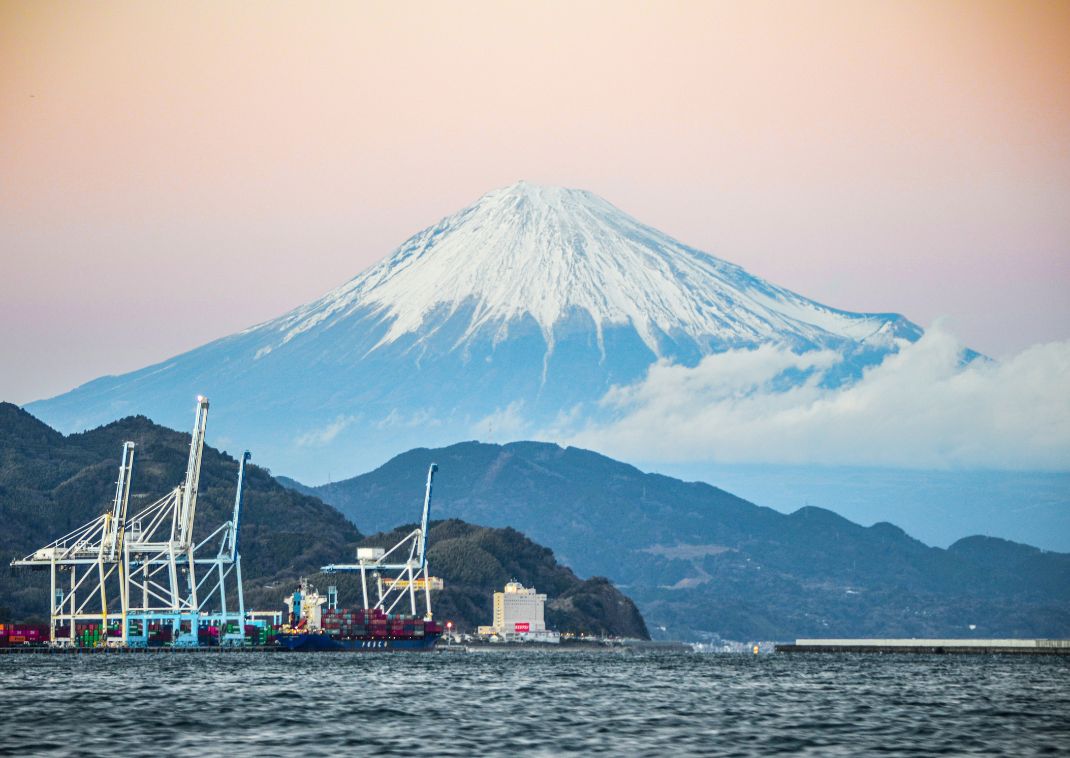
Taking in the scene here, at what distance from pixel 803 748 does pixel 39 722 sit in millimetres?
37085

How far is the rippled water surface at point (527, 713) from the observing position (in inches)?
3007

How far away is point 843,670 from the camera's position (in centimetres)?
16612

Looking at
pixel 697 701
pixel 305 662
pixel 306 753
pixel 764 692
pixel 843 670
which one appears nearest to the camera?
pixel 306 753

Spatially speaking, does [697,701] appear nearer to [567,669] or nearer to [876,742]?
[876,742]

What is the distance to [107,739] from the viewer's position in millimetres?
78375

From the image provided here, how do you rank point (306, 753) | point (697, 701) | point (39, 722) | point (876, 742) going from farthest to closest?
point (697, 701) → point (39, 722) → point (876, 742) → point (306, 753)

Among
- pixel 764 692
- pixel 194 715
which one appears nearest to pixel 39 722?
pixel 194 715

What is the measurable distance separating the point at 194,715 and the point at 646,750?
2839 cm

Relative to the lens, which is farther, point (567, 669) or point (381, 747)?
point (567, 669)

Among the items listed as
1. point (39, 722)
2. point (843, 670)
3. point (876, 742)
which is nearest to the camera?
point (876, 742)

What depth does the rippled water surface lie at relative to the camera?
251ft

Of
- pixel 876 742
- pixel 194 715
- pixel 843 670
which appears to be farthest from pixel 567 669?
pixel 876 742

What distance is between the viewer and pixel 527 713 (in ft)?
316

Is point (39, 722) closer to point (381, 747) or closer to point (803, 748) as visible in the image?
point (381, 747)
